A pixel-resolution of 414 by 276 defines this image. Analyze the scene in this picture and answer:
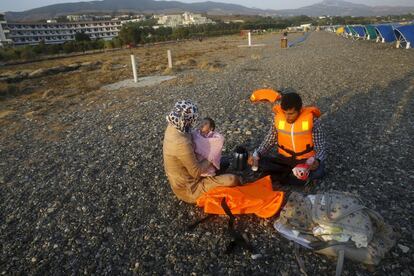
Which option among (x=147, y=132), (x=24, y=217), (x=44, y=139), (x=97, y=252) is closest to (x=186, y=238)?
(x=97, y=252)

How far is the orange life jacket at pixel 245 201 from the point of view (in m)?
4.42

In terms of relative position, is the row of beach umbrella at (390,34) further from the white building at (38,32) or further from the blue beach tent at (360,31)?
the white building at (38,32)

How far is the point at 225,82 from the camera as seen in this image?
15609mm

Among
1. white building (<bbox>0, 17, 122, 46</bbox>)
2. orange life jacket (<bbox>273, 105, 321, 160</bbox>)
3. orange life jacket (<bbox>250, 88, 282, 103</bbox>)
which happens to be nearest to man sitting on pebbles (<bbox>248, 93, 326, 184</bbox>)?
orange life jacket (<bbox>273, 105, 321, 160</bbox>)

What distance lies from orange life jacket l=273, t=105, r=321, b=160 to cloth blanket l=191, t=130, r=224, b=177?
3.73 ft

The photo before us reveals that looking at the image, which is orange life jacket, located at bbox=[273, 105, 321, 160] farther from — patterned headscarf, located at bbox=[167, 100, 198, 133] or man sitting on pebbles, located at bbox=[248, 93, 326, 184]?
patterned headscarf, located at bbox=[167, 100, 198, 133]

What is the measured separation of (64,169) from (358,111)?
816cm

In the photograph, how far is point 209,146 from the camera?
482 cm

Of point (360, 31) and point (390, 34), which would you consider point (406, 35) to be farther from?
point (360, 31)

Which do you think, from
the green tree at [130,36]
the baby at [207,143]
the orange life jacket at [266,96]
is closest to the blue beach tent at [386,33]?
the orange life jacket at [266,96]

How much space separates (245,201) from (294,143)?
1.48 m

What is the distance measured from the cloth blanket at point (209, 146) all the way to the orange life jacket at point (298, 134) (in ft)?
3.73

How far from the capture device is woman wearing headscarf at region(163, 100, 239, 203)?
4379 millimetres

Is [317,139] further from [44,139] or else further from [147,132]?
[44,139]
